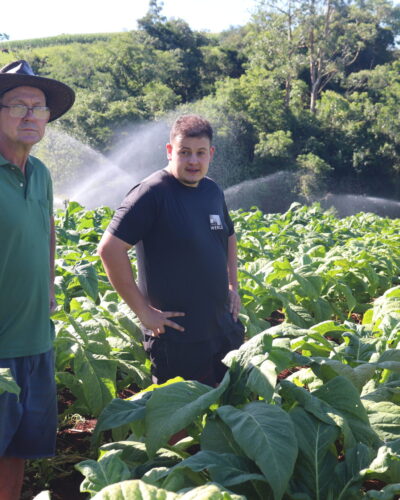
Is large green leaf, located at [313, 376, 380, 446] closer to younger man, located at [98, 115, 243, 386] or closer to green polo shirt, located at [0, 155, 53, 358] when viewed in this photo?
younger man, located at [98, 115, 243, 386]

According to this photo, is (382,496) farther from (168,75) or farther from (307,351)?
(168,75)

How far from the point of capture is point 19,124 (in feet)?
8.05

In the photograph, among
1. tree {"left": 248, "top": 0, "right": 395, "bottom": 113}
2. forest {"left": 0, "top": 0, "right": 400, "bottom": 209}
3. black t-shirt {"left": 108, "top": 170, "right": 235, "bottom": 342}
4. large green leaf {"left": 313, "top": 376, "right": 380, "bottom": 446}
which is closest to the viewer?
large green leaf {"left": 313, "top": 376, "right": 380, "bottom": 446}

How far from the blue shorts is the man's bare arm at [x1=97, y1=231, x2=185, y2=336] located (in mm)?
500

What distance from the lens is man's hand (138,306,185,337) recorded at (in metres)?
2.96

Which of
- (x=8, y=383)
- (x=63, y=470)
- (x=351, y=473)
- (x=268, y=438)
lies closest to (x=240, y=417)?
(x=268, y=438)

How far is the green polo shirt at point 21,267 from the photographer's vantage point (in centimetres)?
238

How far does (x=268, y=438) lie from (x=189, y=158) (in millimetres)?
1342

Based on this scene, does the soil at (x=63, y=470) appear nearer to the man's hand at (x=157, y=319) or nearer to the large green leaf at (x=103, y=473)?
the man's hand at (x=157, y=319)

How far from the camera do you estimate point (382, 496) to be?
2045 millimetres

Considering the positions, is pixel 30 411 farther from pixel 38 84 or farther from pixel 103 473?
pixel 38 84

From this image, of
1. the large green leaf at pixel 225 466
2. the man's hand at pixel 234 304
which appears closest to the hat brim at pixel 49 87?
the man's hand at pixel 234 304

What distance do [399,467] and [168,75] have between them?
4454cm

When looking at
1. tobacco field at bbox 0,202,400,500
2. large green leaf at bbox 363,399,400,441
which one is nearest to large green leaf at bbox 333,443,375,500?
tobacco field at bbox 0,202,400,500
